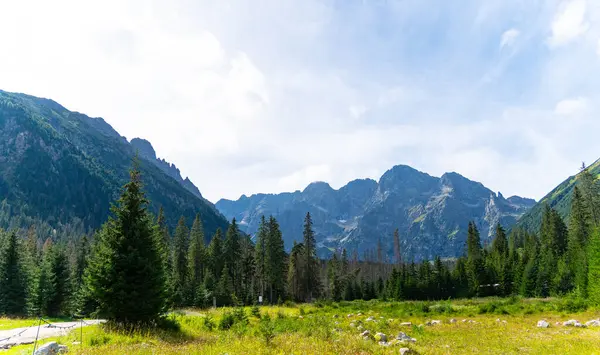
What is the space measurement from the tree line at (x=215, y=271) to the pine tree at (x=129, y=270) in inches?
A: 2.2

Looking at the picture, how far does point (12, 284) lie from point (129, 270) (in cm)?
4425

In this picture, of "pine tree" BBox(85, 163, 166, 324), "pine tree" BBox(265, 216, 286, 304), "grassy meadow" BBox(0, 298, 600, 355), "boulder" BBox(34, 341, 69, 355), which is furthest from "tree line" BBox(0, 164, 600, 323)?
"boulder" BBox(34, 341, 69, 355)

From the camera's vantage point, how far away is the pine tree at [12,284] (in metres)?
49.9

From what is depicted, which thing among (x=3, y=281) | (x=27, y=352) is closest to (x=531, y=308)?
(x=27, y=352)

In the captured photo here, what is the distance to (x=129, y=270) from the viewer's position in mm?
20297

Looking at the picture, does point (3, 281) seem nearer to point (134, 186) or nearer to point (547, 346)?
point (134, 186)

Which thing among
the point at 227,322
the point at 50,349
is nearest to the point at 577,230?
the point at 227,322

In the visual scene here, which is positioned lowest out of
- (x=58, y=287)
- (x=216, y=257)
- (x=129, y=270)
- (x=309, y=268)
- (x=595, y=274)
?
(x=58, y=287)

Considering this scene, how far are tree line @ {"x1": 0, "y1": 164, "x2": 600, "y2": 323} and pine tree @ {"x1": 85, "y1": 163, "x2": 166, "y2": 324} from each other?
5 centimetres

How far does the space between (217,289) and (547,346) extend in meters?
51.2

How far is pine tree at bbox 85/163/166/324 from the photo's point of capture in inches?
774

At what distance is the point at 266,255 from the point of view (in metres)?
72.9

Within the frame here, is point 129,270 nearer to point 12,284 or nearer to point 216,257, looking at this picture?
point 12,284

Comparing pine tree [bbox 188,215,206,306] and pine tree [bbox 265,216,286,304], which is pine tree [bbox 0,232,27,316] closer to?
pine tree [bbox 188,215,206,306]
